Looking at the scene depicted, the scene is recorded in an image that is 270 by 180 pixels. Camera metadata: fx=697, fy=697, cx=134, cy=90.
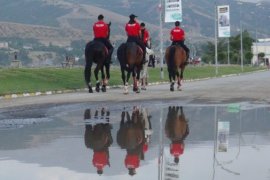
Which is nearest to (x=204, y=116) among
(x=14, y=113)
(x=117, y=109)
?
(x=117, y=109)

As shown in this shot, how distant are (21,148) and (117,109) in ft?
24.7

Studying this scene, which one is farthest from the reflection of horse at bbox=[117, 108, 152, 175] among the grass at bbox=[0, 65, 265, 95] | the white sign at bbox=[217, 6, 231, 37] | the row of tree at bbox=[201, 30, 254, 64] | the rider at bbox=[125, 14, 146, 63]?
the row of tree at bbox=[201, 30, 254, 64]

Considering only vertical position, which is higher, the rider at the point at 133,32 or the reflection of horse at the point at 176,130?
the rider at the point at 133,32

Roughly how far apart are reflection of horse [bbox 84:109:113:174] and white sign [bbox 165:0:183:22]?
27428 mm

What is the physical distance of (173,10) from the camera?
4428 cm

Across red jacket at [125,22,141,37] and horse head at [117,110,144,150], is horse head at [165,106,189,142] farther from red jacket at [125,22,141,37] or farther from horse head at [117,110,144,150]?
red jacket at [125,22,141,37]

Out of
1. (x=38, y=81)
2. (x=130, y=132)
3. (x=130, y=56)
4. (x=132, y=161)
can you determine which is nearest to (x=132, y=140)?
(x=130, y=132)

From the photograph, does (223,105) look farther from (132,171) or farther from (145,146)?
(132,171)

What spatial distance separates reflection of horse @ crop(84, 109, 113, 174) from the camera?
9.76m

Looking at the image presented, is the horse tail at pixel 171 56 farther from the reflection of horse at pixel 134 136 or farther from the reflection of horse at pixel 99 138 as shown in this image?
the reflection of horse at pixel 99 138

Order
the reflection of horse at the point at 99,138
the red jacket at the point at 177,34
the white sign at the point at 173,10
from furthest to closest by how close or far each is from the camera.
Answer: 1. the white sign at the point at 173,10
2. the red jacket at the point at 177,34
3. the reflection of horse at the point at 99,138

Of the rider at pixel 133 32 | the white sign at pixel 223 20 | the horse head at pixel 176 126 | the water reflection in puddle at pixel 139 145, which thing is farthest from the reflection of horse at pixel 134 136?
the white sign at pixel 223 20

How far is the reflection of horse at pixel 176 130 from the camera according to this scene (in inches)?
420

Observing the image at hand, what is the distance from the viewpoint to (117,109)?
18.6 metres
